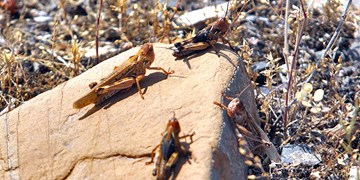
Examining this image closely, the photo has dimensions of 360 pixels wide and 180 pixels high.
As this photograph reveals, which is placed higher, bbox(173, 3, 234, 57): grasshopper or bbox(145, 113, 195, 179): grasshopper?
bbox(173, 3, 234, 57): grasshopper

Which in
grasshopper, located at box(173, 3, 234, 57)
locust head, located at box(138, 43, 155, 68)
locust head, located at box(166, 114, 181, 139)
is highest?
grasshopper, located at box(173, 3, 234, 57)

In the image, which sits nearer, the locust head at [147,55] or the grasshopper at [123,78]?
the grasshopper at [123,78]

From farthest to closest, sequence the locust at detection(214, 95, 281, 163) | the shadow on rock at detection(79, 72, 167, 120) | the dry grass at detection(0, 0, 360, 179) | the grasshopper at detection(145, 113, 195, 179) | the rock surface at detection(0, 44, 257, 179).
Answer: the dry grass at detection(0, 0, 360, 179) → the shadow on rock at detection(79, 72, 167, 120) → the locust at detection(214, 95, 281, 163) → the rock surface at detection(0, 44, 257, 179) → the grasshopper at detection(145, 113, 195, 179)

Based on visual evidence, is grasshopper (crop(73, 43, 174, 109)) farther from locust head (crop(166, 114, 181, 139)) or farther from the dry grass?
the dry grass

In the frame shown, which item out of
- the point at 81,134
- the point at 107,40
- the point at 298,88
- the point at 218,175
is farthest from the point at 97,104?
the point at 107,40

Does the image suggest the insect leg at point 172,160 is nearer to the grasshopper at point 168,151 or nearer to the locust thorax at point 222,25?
the grasshopper at point 168,151

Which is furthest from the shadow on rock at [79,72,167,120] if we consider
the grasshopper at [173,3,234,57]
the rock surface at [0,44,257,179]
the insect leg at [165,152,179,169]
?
the insect leg at [165,152,179,169]

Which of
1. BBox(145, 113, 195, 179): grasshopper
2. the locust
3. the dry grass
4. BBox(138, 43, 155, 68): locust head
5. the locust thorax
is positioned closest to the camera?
BBox(145, 113, 195, 179): grasshopper

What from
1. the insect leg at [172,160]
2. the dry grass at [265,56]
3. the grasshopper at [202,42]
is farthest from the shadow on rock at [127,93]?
the dry grass at [265,56]

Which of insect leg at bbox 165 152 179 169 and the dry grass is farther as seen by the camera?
the dry grass
